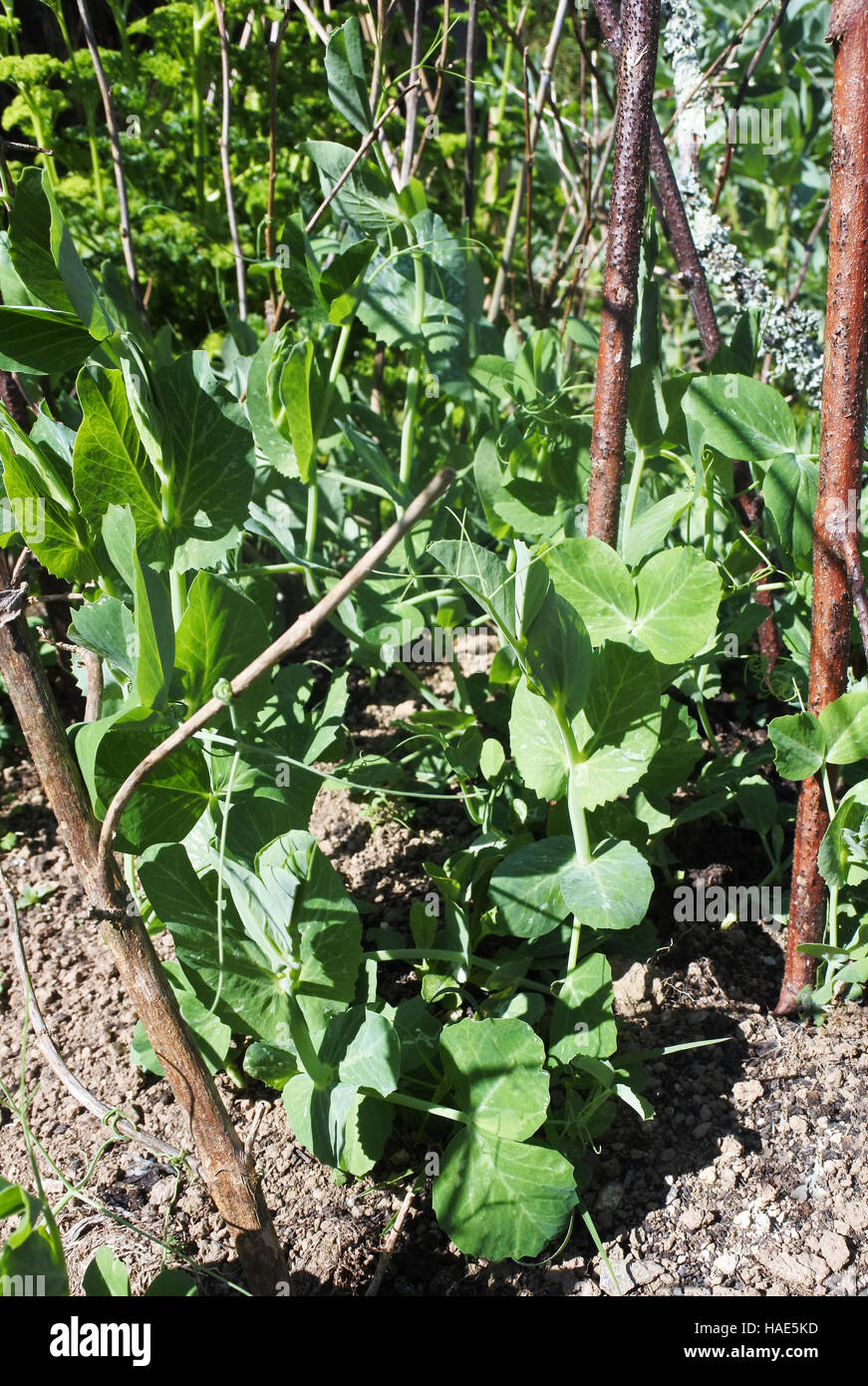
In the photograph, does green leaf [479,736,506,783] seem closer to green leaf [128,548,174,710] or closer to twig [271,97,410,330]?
green leaf [128,548,174,710]

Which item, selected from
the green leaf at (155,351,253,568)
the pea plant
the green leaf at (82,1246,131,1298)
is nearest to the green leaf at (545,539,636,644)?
the pea plant

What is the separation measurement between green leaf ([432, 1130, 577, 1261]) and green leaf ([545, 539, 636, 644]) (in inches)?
21.2

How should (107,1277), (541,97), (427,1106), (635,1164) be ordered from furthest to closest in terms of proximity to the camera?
(541,97), (635,1164), (427,1106), (107,1277)

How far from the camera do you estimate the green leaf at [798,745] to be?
1069 mm

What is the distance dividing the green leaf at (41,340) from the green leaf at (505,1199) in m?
0.85

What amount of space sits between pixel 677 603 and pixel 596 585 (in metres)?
0.09

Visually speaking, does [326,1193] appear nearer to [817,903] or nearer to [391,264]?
[817,903]

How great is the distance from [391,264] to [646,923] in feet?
3.17

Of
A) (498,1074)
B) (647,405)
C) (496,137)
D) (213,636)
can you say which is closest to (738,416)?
(647,405)

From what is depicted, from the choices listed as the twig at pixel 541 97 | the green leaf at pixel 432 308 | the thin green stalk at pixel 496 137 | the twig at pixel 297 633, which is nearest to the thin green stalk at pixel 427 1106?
the twig at pixel 297 633

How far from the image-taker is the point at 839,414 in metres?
1.03

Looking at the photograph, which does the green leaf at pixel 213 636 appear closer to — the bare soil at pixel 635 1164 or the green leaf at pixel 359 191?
the bare soil at pixel 635 1164

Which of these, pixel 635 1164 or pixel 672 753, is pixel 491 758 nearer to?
pixel 672 753
